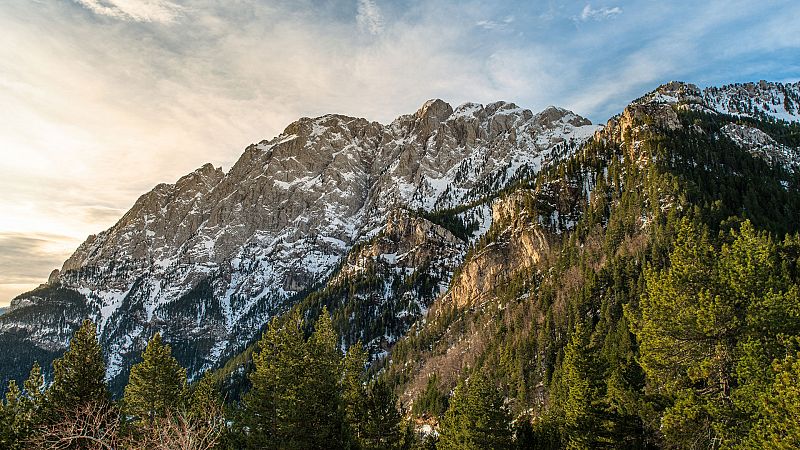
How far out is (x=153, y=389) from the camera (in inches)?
1481

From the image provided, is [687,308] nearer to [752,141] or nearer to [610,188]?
[610,188]

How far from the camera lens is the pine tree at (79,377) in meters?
28.6

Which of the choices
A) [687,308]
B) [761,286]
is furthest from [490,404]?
[761,286]

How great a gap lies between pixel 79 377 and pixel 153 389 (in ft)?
29.1

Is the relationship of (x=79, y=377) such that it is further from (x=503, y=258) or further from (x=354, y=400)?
(x=503, y=258)

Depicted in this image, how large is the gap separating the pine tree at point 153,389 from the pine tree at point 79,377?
20.6ft

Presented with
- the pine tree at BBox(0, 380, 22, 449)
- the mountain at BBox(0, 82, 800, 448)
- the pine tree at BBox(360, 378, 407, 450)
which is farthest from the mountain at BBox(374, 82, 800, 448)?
the pine tree at BBox(0, 380, 22, 449)

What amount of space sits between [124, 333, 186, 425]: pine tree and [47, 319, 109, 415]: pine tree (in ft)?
20.6

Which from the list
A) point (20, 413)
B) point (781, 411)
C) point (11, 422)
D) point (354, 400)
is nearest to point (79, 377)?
point (20, 413)

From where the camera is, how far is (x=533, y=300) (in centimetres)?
11075

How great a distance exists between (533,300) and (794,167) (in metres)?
123

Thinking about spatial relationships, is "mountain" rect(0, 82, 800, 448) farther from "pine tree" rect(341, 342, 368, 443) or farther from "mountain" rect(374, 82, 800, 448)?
"pine tree" rect(341, 342, 368, 443)

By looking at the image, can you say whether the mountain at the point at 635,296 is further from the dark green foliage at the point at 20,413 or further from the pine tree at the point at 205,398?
the dark green foliage at the point at 20,413

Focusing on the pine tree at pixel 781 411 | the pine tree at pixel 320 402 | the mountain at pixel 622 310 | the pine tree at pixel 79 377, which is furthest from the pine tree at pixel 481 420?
the pine tree at pixel 79 377
